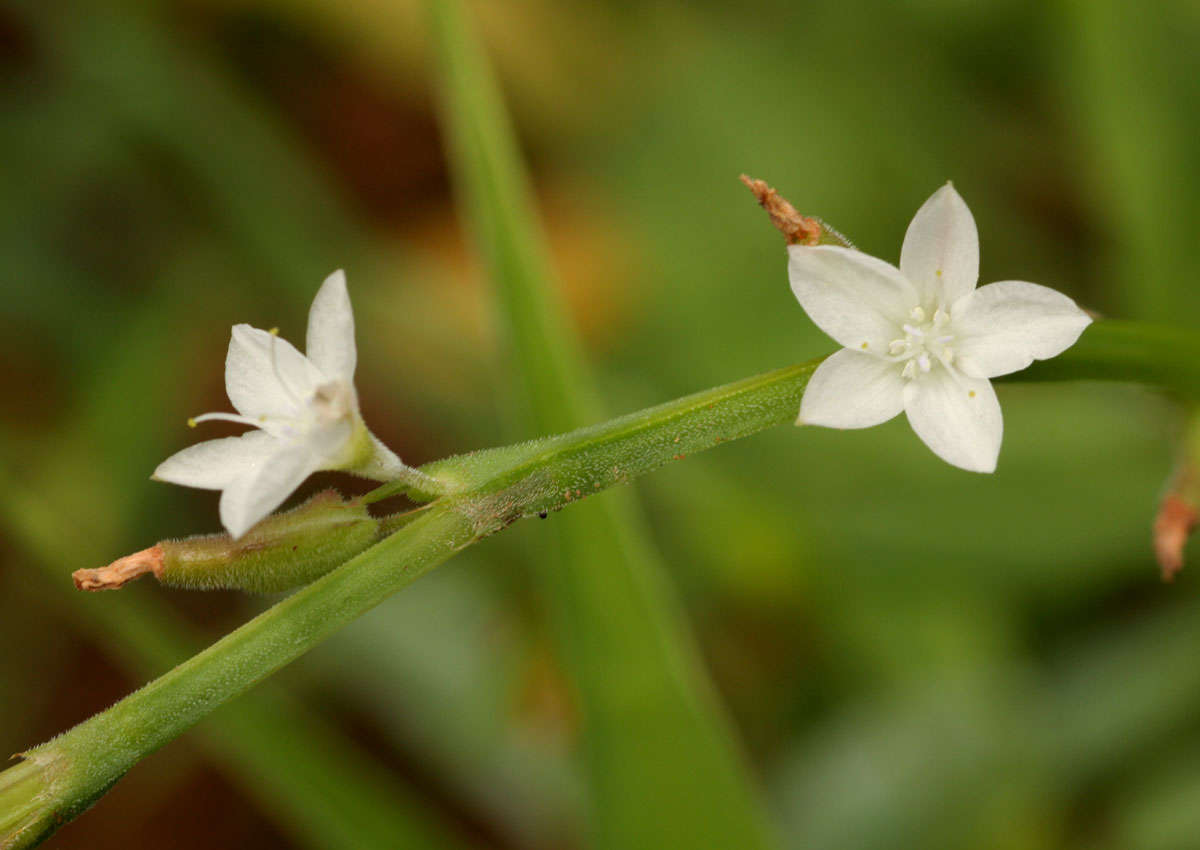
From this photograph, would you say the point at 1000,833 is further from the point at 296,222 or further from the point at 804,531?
the point at 296,222

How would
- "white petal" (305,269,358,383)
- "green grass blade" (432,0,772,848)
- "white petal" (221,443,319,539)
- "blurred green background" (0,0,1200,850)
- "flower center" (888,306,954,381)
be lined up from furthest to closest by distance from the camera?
1. "blurred green background" (0,0,1200,850)
2. "green grass blade" (432,0,772,848)
3. "flower center" (888,306,954,381)
4. "white petal" (305,269,358,383)
5. "white petal" (221,443,319,539)

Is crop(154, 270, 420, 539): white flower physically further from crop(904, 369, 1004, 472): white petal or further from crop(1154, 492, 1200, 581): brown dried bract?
crop(1154, 492, 1200, 581): brown dried bract

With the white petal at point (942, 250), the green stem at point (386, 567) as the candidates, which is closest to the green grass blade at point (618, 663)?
the green stem at point (386, 567)

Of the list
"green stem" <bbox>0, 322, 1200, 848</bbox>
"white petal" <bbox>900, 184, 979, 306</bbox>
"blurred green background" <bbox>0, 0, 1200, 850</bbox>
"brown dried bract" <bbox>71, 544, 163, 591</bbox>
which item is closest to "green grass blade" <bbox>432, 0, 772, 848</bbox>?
"blurred green background" <bbox>0, 0, 1200, 850</bbox>

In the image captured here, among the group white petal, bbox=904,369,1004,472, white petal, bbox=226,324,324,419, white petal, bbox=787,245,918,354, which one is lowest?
white petal, bbox=904,369,1004,472

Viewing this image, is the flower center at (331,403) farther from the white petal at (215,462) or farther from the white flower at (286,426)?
the white petal at (215,462)

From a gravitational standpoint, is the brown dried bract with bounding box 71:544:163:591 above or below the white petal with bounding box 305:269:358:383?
below

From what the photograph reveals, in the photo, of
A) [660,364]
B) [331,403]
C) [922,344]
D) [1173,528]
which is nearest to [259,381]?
[331,403]

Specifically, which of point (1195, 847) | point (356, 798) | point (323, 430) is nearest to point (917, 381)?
point (323, 430)
